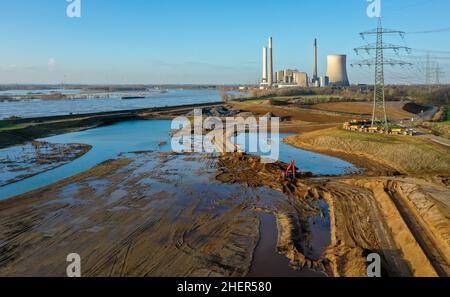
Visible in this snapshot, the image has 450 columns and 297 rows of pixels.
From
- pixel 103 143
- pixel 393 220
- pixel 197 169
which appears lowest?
pixel 393 220

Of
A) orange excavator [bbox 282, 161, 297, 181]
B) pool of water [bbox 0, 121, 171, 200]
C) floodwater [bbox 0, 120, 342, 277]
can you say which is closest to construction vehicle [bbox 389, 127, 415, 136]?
floodwater [bbox 0, 120, 342, 277]

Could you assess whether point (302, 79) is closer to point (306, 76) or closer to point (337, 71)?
point (306, 76)

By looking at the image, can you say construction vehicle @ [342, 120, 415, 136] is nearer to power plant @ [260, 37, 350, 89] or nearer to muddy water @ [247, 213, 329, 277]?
muddy water @ [247, 213, 329, 277]

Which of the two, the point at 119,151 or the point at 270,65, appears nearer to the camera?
the point at 119,151

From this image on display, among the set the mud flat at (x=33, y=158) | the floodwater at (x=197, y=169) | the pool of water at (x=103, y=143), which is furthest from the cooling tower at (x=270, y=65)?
the mud flat at (x=33, y=158)

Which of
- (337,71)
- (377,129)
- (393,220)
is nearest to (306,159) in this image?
(377,129)

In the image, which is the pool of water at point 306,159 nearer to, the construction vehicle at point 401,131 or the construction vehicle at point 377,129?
the construction vehicle at point 377,129

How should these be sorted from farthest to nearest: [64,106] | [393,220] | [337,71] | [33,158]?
[337,71], [64,106], [33,158], [393,220]

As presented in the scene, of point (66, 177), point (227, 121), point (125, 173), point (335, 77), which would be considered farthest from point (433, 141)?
point (335, 77)
